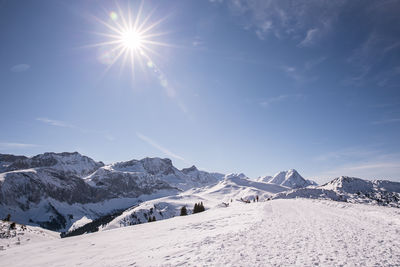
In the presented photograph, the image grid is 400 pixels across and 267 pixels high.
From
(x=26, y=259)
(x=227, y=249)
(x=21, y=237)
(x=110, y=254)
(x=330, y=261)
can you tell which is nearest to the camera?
(x=330, y=261)

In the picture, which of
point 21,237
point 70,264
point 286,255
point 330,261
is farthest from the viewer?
point 21,237

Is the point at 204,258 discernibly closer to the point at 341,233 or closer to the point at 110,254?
the point at 110,254

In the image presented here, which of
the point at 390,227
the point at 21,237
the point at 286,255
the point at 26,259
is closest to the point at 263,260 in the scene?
the point at 286,255

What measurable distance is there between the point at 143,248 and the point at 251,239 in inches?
268

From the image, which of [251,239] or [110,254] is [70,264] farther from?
[251,239]

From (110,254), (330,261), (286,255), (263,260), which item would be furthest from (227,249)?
(110,254)

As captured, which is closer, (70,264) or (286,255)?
(286,255)

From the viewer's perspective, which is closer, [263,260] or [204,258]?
[263,260]

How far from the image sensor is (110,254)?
12.5m

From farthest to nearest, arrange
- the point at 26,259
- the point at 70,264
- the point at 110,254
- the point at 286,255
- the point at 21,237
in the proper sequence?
the point at 21,237 → the point at 26,259 → the point at 110,254 → the point at 70,264 → the point at 286,255

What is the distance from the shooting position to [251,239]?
12148 millimetres

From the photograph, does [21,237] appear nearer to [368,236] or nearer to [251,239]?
[251,239]

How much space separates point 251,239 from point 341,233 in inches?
246

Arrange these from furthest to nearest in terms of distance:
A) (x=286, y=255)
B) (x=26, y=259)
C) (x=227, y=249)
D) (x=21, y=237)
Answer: (x=21, y=237) → (x=26, y=259) → (x=227, y=249) → (x=286, y=255)
